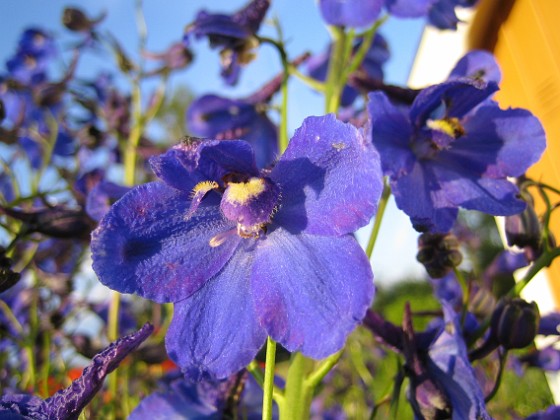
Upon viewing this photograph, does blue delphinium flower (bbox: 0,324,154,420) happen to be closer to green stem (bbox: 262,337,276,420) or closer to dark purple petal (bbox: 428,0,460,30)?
green stem (bbox: 262,337,276,420)

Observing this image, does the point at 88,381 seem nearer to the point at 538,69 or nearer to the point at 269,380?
the point at 269,380

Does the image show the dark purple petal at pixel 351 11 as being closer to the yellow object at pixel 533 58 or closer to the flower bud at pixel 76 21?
the flower bud at pixel 76 21

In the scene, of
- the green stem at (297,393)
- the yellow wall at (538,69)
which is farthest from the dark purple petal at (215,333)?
the yellow wall at (538,69)

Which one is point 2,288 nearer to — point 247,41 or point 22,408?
point 22,408

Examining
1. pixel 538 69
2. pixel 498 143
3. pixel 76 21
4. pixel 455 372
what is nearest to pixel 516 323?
pixel 455 372

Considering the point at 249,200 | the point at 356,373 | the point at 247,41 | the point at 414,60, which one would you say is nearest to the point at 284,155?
the point at 249,200

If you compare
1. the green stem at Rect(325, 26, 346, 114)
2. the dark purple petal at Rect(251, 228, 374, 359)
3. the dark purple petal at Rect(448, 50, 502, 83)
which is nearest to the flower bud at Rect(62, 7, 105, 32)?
the green stem at Rect(325, 26, 346, 114)
